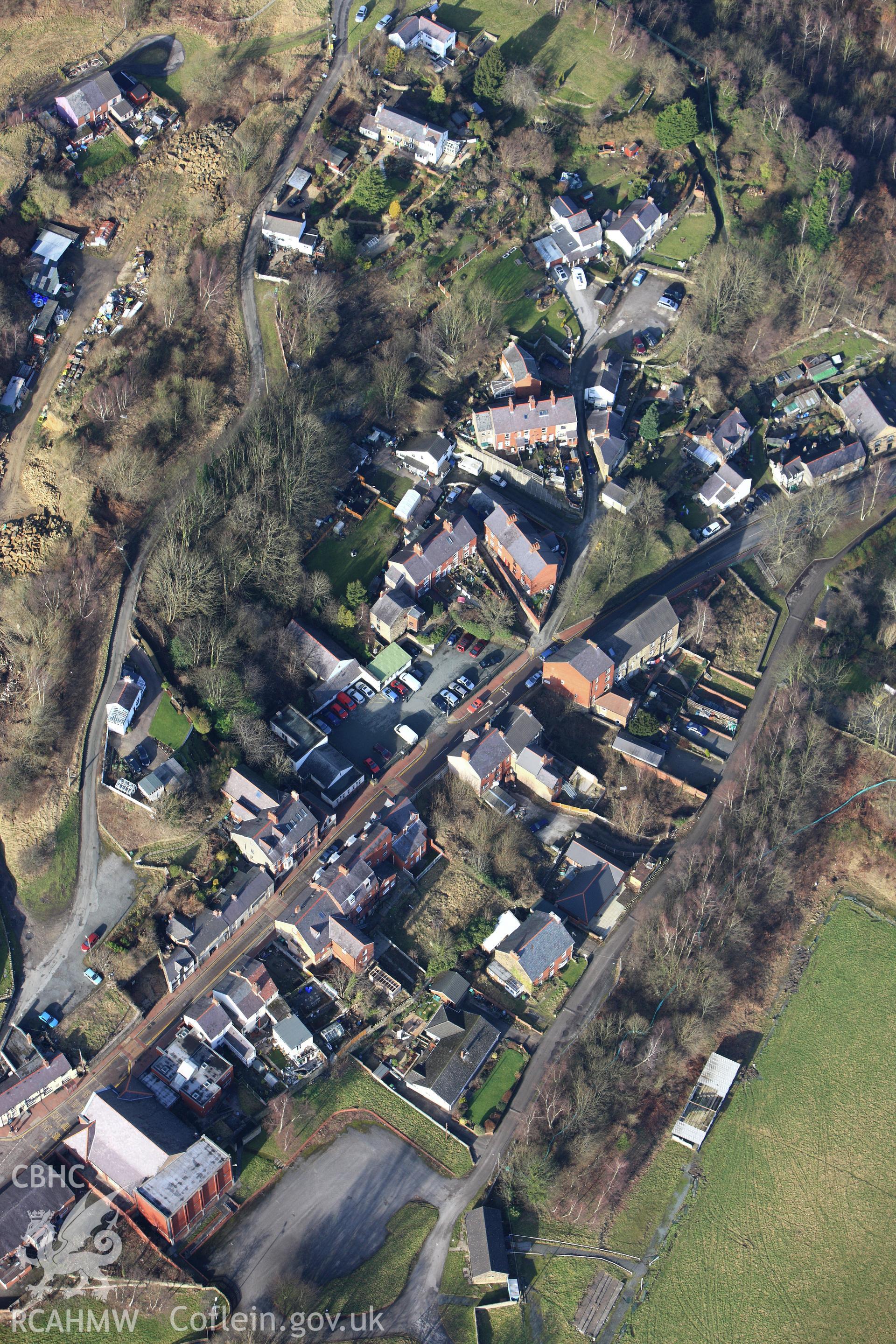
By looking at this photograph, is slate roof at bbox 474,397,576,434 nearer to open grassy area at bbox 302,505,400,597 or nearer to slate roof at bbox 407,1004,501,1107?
open grassy area at bbox 302,505,400,597

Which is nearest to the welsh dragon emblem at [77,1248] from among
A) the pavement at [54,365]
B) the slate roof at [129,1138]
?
the slate roof at [129,1138]

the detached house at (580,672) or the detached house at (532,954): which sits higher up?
the detached house at (580,672)

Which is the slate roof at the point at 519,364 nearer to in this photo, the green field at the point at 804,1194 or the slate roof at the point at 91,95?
the slate roof at the point at 91,95

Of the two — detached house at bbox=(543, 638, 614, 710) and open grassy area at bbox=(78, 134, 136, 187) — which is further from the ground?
open grassy area at bbox=(78, 134, 136, 187)

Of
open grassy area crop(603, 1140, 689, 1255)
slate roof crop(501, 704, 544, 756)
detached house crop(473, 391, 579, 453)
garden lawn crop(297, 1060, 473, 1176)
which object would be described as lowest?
open grassy area crop(603, 1140, 689, 1255)

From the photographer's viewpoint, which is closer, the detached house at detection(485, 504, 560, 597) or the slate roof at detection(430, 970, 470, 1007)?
the slate roof at detection(430, 970, 470, 1007)

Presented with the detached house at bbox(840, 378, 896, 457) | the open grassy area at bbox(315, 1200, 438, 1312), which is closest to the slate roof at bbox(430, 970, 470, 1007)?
the open grassy area at bbox(315, 1200, 438, 1312)
